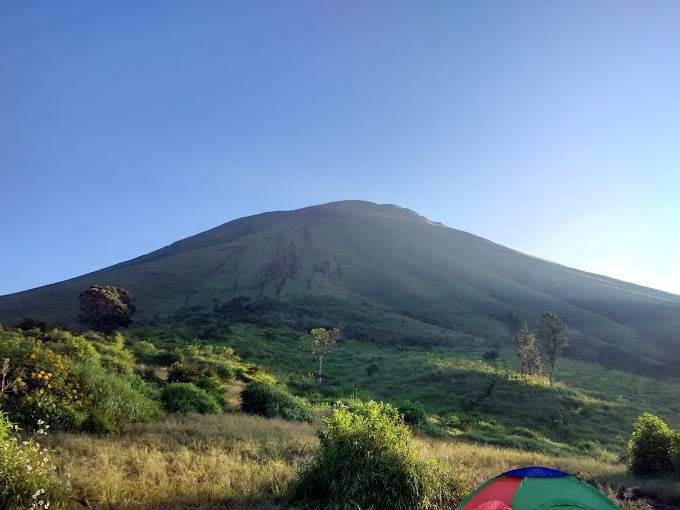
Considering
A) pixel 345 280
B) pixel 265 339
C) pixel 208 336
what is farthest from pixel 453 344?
pixel 345 280

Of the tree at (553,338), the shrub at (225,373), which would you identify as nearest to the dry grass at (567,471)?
the shrub at (225,373)

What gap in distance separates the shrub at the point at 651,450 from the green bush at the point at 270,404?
36.8 ft

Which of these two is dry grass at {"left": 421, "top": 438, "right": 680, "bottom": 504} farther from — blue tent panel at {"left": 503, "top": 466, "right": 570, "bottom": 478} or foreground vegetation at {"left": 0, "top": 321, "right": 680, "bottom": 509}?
blue tent panel at {"left": 503, "top": 466, "right": 570, "bottom": 478}

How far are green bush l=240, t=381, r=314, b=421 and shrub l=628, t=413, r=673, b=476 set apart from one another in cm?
1122

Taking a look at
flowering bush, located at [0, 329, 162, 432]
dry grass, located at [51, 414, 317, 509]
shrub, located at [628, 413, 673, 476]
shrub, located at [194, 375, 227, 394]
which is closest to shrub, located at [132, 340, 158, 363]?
shrub, located at [194, 375, 227, 394]

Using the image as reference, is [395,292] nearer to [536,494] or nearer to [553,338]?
[553,338]

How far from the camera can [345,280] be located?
330 feet

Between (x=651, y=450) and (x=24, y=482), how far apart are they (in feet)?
46.6

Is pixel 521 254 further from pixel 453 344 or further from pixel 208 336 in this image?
pixel 208 336

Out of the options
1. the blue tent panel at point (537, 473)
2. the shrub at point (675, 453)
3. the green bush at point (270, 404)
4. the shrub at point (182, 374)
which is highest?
the blue tent panel at point (537, 473)

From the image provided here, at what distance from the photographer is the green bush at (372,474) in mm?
5797

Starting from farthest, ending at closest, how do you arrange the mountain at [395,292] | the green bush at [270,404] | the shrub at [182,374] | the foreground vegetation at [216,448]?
the mountain at [395,292], the shrub at [182,374], the green bush at [270,404], the foreground vegetation at [216,448]

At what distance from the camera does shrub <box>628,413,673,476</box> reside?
33.1 feet

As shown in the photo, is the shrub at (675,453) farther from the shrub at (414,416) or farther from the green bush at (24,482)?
the green bush at (24,482)
